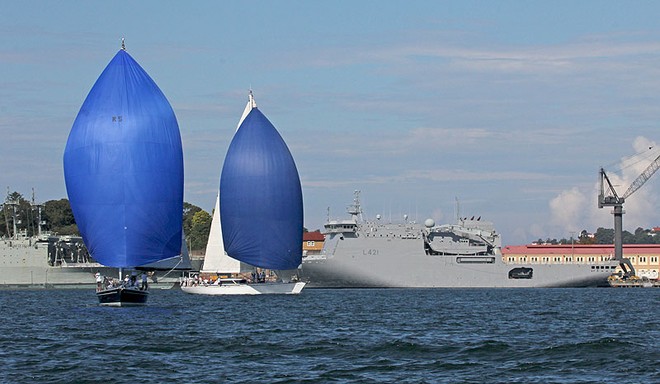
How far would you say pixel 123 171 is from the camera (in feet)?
157

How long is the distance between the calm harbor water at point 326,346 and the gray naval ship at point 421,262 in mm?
44266

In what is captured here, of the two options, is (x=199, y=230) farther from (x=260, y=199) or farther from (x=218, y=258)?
(x=260, y=199)

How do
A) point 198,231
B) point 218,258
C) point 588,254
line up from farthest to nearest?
point 588,254 → point 198,231 → point 218,258

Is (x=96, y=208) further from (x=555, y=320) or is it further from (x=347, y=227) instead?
Result: (x=347, y=227)

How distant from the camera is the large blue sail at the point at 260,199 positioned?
6669cm

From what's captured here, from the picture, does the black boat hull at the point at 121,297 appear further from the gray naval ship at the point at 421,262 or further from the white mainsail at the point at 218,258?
the gray naval ship at the point at 421,262

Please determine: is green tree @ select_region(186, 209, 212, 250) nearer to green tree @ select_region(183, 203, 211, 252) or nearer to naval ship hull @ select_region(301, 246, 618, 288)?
green tree @ select_region(183, 203, 211, 252)

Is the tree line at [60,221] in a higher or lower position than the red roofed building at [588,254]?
higher

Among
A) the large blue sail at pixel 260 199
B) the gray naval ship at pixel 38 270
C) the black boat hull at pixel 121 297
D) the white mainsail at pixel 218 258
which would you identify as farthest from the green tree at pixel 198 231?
the black boat hull at pixel 121 297

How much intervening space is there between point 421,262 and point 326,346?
65.7 meters

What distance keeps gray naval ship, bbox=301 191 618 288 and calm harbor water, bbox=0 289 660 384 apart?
44.3m

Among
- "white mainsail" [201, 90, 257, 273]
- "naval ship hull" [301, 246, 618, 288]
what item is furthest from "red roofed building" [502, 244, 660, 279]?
"white mainsail" [201, 90, 257, 273]

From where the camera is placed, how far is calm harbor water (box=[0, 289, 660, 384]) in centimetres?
2634

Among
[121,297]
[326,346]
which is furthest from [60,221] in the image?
[326,346]
